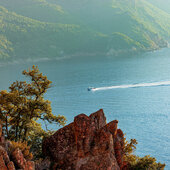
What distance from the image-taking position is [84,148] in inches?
1083

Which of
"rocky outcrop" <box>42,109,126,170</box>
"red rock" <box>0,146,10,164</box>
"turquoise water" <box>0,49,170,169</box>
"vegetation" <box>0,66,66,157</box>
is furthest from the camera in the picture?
"turquoise water" <box>0,49,170,169</box>

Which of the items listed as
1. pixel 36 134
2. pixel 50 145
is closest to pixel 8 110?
pixel 36 134

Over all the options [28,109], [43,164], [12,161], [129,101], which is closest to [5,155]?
[12,161]

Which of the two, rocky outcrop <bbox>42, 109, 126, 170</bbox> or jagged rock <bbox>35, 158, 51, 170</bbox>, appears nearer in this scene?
jagged rock <bbox>35, 158, 51, 170</bbox>

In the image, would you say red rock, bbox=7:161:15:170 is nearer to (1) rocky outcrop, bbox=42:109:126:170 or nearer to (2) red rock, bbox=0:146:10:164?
(2) red rock, bbox=0:146:10:164

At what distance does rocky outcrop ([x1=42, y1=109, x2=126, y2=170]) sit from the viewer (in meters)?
27.4

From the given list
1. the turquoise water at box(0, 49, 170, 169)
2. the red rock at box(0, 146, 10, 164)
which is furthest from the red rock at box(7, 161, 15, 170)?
the turquoise water at box(0, 49, 170, 169)

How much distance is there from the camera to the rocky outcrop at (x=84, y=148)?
27359 mm

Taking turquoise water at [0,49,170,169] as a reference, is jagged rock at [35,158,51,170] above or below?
below

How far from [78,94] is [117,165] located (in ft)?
315

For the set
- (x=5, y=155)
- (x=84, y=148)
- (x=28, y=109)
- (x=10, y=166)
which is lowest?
(x=10, y=166)

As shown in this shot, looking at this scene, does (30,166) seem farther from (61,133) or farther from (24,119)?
(24,119)

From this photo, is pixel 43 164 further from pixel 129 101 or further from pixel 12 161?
pixel 129 101

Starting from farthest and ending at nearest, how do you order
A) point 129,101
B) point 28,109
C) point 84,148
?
point 129,101
point 28,109
point 84,148
